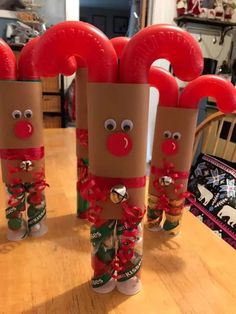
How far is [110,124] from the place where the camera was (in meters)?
0.41

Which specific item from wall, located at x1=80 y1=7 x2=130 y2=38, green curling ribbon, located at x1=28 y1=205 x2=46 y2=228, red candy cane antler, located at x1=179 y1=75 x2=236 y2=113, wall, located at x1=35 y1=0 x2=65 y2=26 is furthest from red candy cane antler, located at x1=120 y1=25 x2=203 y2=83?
wall, located at x1=80 y1=7 x2=130 y2=38

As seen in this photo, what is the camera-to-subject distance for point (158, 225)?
67 centimetres

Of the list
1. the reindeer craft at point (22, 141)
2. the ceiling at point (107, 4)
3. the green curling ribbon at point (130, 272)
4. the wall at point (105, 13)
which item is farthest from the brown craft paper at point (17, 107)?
the wall at point (105, 13)

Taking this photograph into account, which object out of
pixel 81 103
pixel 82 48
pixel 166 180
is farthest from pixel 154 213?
pixel 82 48

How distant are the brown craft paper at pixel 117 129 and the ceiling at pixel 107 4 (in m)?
4.35

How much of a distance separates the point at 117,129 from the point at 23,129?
230 millimetres

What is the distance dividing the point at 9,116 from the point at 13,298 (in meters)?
0.32

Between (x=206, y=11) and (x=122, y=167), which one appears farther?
(x=206, y=11)

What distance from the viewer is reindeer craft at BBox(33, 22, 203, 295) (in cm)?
40

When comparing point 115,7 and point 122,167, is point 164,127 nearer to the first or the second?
point 122,167

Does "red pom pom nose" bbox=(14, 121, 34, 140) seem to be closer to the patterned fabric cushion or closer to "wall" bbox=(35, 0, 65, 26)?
the patterned fabric cushion

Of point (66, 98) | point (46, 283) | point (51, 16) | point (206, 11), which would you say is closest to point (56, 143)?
point (46, 283)

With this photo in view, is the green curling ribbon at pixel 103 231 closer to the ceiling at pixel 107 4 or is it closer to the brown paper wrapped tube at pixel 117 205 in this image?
the brown paper wrapped tube at pixel 117 205

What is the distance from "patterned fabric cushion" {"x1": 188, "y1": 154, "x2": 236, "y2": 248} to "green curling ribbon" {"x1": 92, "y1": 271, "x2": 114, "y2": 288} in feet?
1.40
